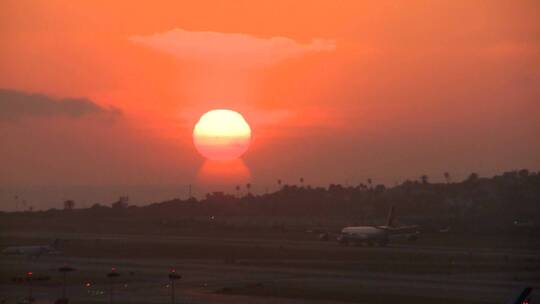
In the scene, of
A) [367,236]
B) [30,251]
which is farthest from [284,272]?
[367,236]

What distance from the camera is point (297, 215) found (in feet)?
487

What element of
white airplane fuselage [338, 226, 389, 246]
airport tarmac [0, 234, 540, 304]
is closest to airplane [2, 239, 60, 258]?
airport tarmac [0, 234, 540, 304]

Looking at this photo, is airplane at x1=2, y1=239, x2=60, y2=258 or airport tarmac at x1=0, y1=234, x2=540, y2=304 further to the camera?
airplane at x1=2, y1=239, x2=60, y2=258

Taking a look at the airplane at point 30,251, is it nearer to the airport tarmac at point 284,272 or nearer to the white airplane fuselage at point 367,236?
the airport tarmac at point 284,272

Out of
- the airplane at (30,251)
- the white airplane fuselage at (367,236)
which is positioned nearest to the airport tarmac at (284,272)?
the airplane at (30,251)

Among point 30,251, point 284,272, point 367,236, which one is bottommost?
point 284,272

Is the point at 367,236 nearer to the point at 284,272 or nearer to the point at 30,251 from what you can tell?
the point at 30,251

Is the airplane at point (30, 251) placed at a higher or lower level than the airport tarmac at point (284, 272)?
higher

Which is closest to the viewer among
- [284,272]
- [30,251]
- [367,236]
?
[284,272]

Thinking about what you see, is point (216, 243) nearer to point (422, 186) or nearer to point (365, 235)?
point (365, 235)

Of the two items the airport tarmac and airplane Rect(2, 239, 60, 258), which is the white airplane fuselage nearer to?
the airport tarmac

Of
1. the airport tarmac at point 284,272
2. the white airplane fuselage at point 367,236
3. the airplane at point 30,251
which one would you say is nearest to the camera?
the airport tarmac at point 284,272

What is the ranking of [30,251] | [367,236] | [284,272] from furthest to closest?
[367,236], [30,251], [284,272]

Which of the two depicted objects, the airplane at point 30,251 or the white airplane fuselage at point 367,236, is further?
the white airplane fuselage at point 367,236
